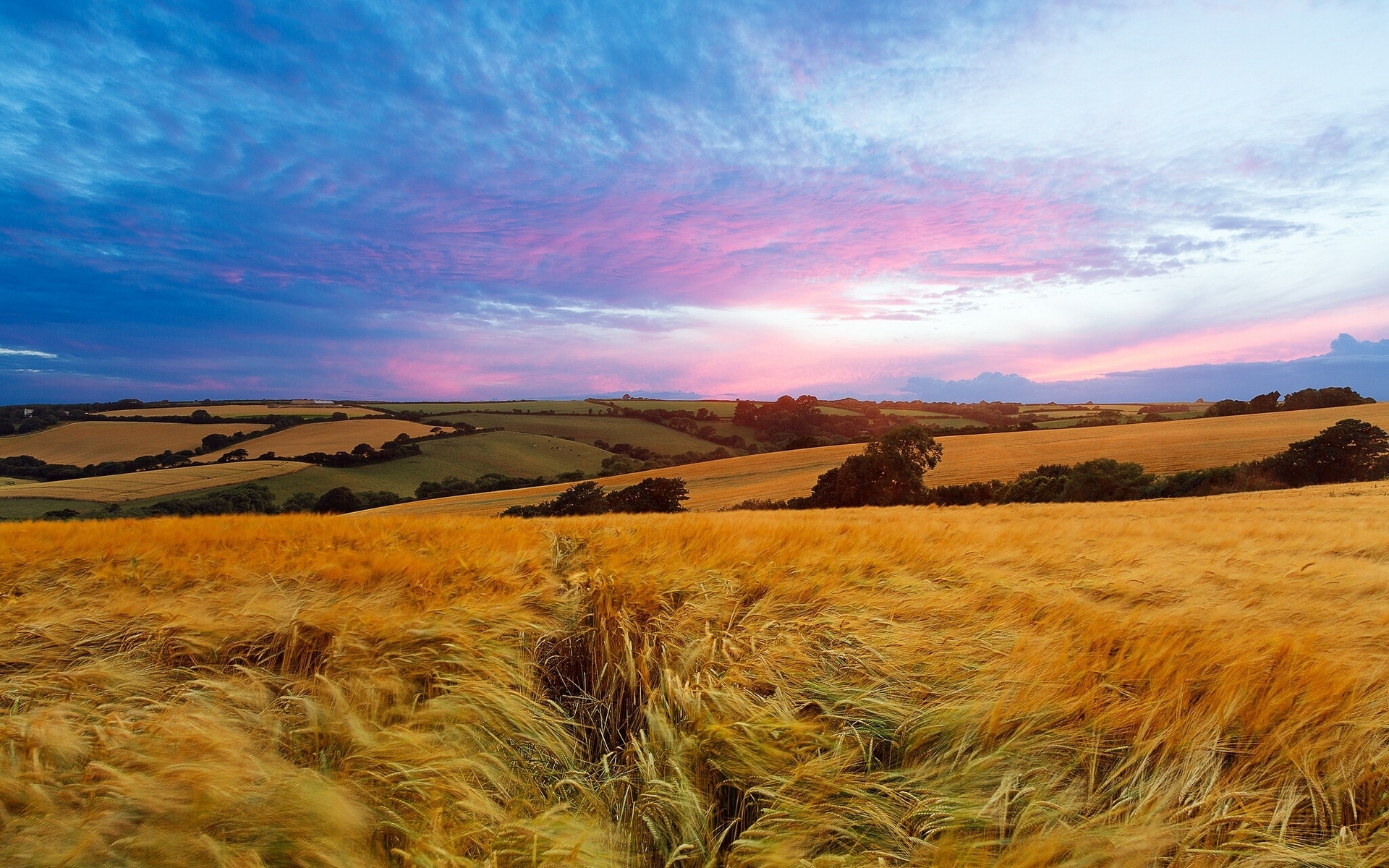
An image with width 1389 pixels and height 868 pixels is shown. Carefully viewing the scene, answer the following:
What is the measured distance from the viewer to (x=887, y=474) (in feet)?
113

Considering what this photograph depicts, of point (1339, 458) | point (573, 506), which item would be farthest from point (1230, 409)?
point (573, 506)

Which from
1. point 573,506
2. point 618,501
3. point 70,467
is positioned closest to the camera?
point 573,506

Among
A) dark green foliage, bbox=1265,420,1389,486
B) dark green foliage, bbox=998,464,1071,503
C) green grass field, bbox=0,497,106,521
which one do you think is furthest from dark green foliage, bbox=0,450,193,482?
dark green foliage, bbox=1265,420,1389,486

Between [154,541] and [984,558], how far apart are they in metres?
6.81

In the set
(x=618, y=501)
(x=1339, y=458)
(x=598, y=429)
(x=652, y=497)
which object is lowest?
(x=618, y=501)

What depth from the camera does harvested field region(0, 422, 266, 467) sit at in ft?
190

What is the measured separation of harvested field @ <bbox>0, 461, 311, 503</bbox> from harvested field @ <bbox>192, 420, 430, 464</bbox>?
8946 millimetres

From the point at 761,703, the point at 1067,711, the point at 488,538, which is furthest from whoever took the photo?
the point at 488,538

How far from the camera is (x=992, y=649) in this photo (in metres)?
2.42

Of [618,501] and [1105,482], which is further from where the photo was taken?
[618,501]

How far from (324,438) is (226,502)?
31039 mm

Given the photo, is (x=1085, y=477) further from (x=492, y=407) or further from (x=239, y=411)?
(x=239, y=411)

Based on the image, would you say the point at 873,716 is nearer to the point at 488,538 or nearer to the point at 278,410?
the point at 488,538

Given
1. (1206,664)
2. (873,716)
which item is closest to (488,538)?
(873,716)
